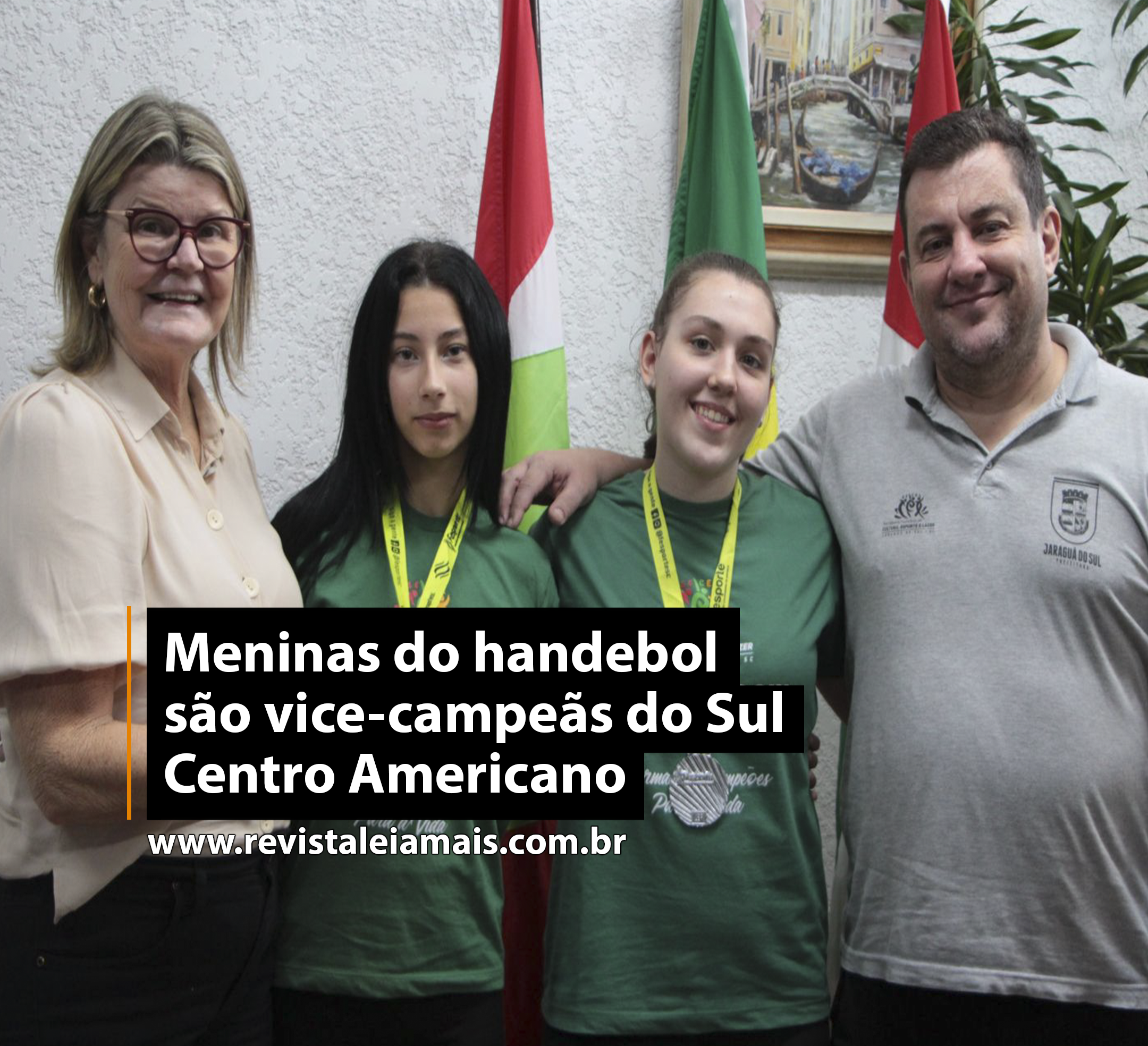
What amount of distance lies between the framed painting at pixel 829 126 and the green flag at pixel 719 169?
265mm

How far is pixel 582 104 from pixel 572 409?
0.73m

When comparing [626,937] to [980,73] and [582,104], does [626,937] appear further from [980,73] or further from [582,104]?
[980,73]

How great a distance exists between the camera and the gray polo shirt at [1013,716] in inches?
61.5

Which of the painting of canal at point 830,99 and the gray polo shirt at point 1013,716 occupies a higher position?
the painting of canal at point 830,99

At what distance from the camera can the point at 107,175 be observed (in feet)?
4.70

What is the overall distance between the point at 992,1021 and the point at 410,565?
3.58ft

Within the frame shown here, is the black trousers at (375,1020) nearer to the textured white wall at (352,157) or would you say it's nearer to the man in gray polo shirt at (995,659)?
the man in gray polo shirt at (995,659)

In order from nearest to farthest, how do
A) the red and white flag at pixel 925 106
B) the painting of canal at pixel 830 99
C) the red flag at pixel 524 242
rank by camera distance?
1. the red flag at pixel 524 242
2. the red and white flag at pixel 925 106
3. the painting of canal at pixel 830 99

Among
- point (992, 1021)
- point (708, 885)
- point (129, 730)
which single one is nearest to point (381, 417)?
point (129, 730)

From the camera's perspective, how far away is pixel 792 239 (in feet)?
9.01

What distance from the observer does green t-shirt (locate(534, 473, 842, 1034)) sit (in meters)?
1.56

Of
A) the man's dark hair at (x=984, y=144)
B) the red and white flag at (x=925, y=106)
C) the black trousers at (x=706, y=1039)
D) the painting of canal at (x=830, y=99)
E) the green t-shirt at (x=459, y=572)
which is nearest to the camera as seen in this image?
the black trousers at (x=706, y=1039)

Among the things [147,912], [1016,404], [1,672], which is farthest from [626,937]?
[1016,404]

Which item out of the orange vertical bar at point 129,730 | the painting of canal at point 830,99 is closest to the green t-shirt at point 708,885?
the orange vertical bar at point 129,730
